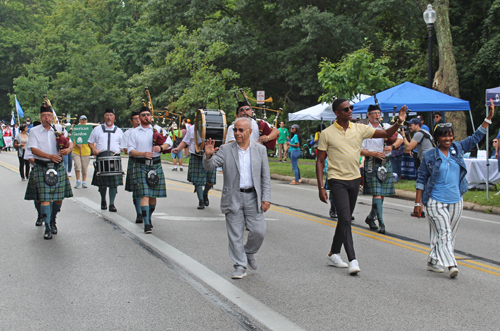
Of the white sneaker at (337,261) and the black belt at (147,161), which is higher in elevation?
the black belt at (147,161)

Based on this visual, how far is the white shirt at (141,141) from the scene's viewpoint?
868cm

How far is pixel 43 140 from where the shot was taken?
8.10 meters

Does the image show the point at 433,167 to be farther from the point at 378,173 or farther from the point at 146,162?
the point at 146,162

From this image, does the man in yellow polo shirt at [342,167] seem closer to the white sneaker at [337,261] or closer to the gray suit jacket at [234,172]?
the white sneaker at [337,261]

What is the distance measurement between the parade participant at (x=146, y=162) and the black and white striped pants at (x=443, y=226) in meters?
4.21

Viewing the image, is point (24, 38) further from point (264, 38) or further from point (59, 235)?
point (59, 235)

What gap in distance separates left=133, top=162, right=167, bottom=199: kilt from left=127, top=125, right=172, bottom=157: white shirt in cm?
25

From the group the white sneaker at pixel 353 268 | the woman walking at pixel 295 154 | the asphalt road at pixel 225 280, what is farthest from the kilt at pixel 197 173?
the woman walking at pixel 295 154

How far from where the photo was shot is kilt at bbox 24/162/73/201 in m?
8.04

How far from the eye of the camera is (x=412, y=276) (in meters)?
6.04

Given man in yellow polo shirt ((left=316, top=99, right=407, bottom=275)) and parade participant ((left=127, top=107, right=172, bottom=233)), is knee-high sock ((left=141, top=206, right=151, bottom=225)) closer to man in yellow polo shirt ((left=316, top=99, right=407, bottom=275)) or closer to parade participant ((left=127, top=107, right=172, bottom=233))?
parade participant ((left=127, top=107, right=172, bottom=233))

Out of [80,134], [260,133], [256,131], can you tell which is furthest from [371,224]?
[80,134]

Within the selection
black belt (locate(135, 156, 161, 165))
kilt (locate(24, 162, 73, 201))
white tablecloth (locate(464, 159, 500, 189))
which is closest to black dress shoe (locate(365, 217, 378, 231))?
black belt (locate(135, 156, 161, 165))

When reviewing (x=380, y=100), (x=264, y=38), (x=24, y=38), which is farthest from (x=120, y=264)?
(x=24, y=38)
